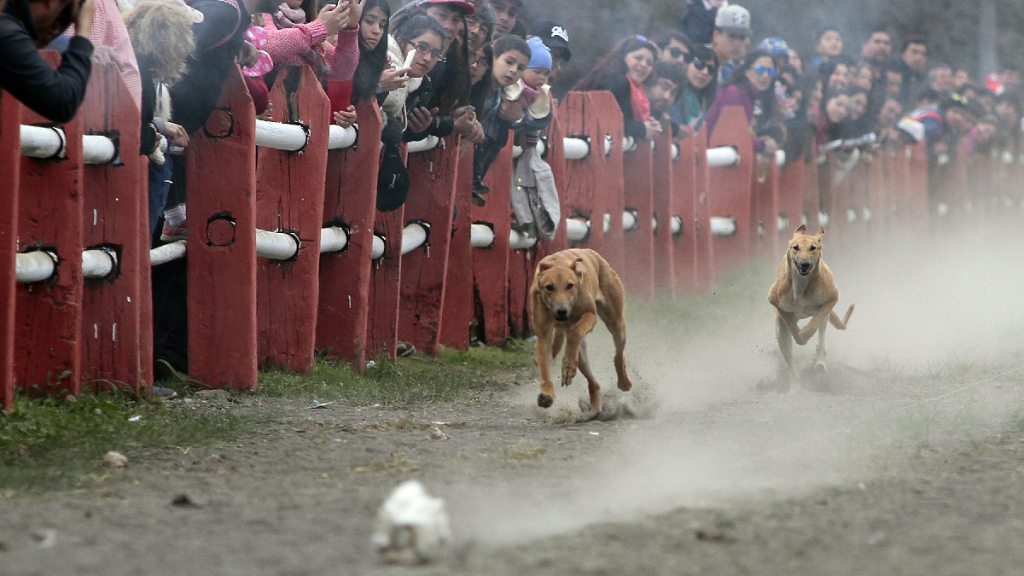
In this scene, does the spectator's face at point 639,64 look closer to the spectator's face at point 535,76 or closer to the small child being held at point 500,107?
the spectator's face at point 535,76

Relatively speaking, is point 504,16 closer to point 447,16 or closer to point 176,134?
point 447,16

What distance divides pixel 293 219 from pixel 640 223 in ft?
19.7

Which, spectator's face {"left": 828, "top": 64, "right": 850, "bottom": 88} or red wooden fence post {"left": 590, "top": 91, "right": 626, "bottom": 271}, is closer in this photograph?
red wooden fence post {"left": 590, "top": 91, "right": 626, "bottom": 271}

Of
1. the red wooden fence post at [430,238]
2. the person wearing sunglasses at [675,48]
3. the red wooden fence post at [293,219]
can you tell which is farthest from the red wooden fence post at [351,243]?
the person wearing sunglasses at [675,48]

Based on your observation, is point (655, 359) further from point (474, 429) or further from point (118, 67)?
point (118, 67)

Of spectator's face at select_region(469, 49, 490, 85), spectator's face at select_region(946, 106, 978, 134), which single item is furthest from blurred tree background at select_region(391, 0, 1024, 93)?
spectator's face at select_region(469, 49, 490, 85)

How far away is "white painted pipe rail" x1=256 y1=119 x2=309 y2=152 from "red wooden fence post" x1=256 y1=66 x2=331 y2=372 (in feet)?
0.33

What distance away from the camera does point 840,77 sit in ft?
58.5

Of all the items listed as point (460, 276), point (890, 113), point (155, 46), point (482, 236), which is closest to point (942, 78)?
point (890, 113)

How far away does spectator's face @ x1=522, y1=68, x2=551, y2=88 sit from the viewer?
10.2 m

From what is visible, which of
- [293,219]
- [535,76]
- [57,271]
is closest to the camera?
[57,271]

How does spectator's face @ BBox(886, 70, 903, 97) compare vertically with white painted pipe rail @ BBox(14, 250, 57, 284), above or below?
above

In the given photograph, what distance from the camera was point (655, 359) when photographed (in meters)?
9.90

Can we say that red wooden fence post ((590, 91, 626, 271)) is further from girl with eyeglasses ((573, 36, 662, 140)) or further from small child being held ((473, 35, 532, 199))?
small child being held ((473, 35, 532, 199))
